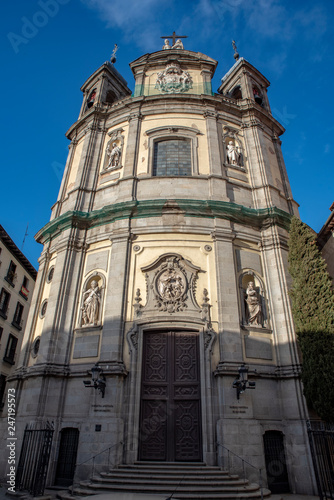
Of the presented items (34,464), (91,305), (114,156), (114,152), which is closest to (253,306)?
(91,305)

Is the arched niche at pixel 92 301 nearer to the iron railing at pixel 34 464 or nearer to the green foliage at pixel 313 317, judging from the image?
the iron railing at pixel 34 464

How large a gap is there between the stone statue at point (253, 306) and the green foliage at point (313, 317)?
1.28 m

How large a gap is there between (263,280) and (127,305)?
5668 mm

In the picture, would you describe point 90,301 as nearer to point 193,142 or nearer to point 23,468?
point 23,468

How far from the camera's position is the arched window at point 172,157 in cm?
1689

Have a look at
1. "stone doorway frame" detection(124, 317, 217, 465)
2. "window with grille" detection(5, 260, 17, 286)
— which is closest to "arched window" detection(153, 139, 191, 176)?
"stone doorway frame" detection(124, 317, 217, 465)

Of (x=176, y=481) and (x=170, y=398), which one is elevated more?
(x=170, y=398)

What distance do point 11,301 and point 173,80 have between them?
19975 millimetres

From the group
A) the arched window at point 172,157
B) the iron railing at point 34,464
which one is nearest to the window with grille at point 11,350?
the iron railing at point 34,464

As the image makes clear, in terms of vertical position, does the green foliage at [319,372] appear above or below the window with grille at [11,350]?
below

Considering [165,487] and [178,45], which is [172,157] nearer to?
[178,45]

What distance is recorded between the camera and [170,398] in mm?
11820

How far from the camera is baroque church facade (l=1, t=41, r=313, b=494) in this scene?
1135 cm

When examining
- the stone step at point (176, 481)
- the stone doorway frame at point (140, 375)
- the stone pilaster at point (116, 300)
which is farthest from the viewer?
the stone pilaster at point (116, 300)
